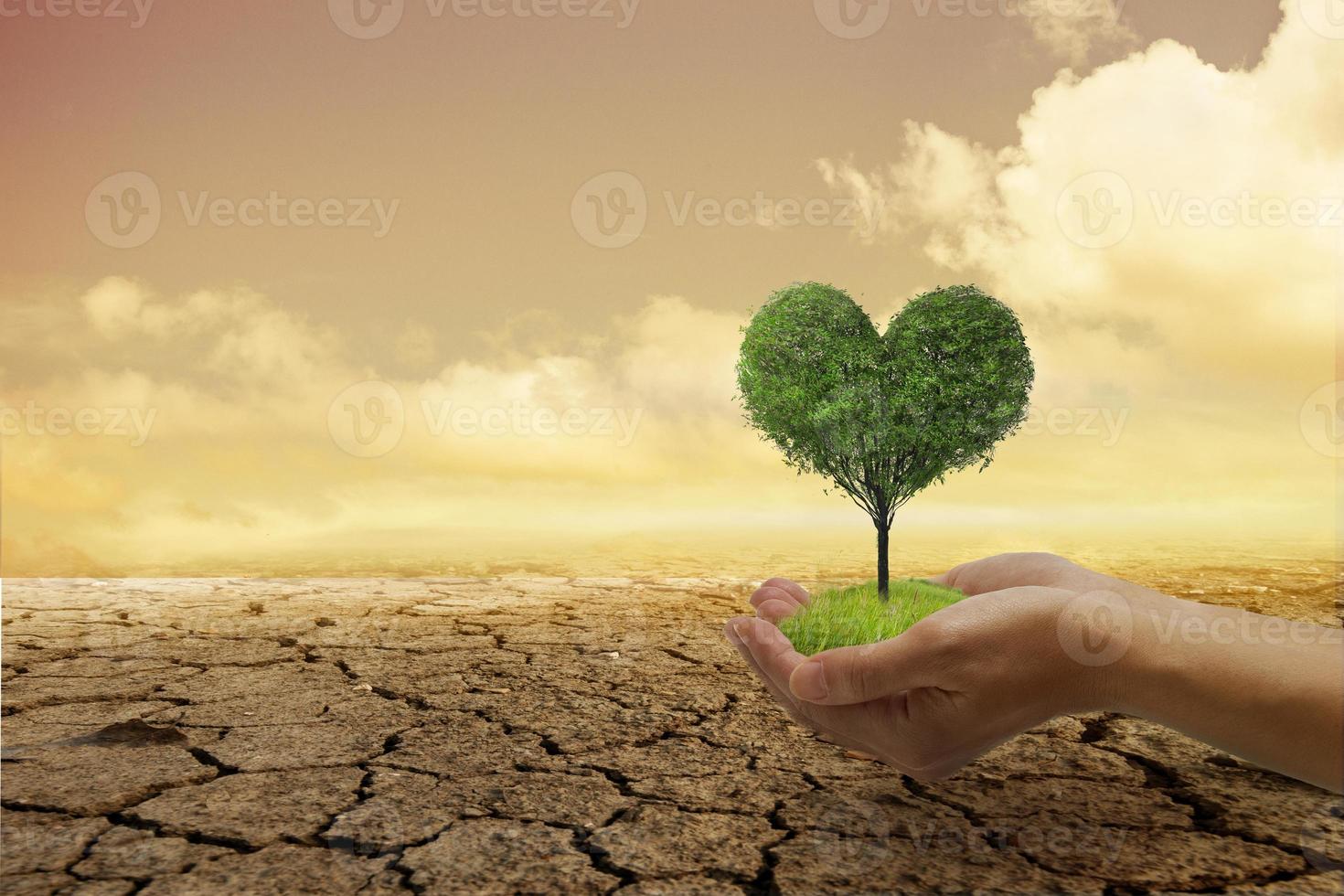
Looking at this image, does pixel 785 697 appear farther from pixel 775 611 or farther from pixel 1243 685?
pixel 1243 685

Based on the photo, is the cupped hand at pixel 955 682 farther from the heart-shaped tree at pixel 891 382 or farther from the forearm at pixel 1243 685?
the heart-shaped tree at pixel 891 382

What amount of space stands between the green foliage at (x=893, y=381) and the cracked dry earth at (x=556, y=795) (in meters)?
1.85

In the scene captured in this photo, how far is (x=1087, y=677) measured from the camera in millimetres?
1813

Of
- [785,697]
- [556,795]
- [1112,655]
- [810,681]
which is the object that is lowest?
[556,795]

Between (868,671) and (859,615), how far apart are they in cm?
142

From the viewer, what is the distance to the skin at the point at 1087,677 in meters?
1.61

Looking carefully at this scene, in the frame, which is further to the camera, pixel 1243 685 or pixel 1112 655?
pixel 1112 655

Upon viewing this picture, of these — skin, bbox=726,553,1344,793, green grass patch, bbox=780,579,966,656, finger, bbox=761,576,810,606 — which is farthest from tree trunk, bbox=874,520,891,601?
skin, bbox=726,553,1344,793

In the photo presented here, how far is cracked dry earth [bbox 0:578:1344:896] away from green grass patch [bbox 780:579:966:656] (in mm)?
340

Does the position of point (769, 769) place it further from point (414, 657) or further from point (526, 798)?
point (414, 657)

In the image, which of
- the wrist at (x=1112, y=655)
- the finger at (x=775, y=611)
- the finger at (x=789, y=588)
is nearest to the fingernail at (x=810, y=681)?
the wrist at (x=1112, y=655)

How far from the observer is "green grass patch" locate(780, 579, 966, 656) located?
301 cm

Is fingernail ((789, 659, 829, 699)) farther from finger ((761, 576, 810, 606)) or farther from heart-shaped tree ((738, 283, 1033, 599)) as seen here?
heart-shaped tree ((738, 283, 1033, 599))

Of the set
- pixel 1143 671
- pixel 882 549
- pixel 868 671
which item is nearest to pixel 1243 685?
pixel 1143 671
